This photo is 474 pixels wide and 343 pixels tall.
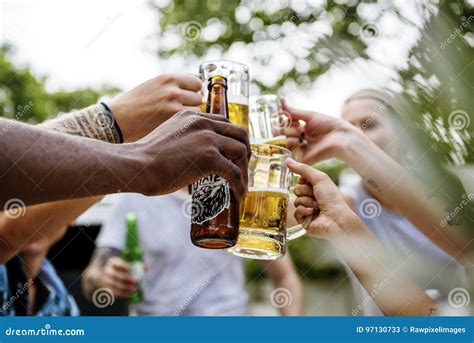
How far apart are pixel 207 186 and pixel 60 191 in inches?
11.5

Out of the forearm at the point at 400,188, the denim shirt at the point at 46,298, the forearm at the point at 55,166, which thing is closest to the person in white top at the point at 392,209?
the forearm at the point at 400,188

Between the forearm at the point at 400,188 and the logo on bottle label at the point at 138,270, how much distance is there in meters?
1.14

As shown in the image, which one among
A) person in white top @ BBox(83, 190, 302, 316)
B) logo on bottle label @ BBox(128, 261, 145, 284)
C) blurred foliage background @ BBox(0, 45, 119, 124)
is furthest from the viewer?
blurred foliage background @ BBox(0, 45, 119, 124)

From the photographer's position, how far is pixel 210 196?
1.29 metres

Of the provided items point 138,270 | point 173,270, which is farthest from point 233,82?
point 138,270

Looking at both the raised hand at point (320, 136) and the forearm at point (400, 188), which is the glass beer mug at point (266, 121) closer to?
the raised hand at point (320, 136)

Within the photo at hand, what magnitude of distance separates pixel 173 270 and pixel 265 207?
46.4 inches

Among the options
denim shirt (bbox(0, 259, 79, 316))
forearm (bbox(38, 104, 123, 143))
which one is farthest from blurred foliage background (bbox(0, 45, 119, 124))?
forearm (bbox(38, 104, 123, 143))

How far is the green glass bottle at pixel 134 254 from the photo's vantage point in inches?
102

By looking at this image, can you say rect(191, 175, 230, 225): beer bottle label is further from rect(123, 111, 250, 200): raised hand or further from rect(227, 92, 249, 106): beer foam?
rect(227, 92, 249, 106): beer foam

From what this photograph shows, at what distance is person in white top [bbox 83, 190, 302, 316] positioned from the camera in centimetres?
240

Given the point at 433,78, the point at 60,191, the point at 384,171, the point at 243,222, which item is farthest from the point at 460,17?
the point at 60,191

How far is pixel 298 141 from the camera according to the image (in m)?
1.67

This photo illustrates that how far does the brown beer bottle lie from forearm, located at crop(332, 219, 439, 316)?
1.28 feet
